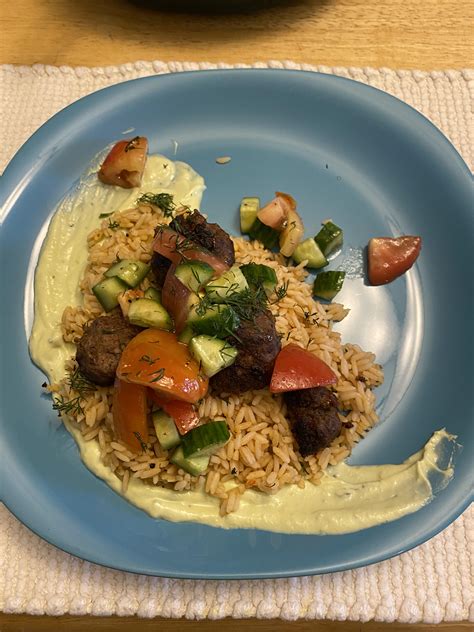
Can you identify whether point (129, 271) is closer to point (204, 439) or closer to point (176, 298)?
point (176, 298)

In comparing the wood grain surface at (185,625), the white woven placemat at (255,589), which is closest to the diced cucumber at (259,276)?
the white woven placemat at (255,589)

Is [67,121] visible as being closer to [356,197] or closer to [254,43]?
[254,43]

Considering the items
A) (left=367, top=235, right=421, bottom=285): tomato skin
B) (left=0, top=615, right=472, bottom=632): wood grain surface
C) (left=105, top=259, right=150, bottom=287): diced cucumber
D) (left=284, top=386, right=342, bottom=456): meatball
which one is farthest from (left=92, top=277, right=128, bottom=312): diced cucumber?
(left=0, top=615, right=472, bottom=632): wood grain surface

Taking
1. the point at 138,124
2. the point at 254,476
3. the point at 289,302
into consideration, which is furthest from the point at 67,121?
the point at 254,476

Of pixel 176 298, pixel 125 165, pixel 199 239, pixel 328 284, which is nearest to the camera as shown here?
pixel 176 298

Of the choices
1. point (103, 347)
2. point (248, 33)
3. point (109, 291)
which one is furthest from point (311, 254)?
point (248, 33)

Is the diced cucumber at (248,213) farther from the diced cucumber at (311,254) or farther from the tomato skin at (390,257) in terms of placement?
the tomato skin at (390,257)
